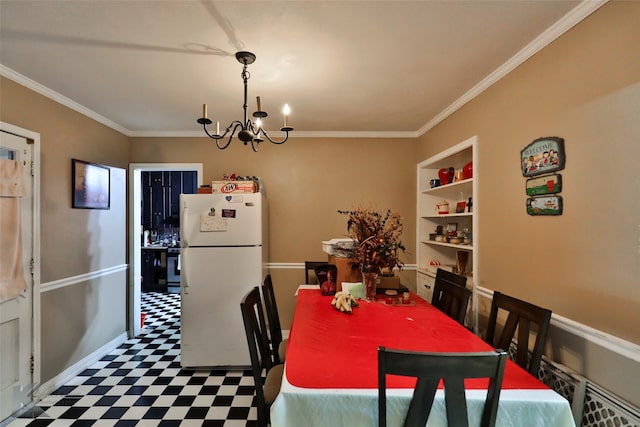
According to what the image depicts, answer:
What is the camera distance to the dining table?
1.13 meters

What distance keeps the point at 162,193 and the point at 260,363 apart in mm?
5665

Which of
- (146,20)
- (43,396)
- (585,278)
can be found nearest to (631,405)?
(585,278)

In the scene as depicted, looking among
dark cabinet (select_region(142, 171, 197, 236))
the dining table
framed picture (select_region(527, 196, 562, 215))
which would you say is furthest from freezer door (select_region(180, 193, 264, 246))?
dark cabinet (select_region(142, 171, 197, 236))

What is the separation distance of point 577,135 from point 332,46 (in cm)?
141

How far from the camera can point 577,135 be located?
1626mm

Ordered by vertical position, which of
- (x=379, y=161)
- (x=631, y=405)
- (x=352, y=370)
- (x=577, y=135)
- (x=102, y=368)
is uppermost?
(x=379, y=161)

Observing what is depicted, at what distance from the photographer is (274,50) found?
1.98 metres

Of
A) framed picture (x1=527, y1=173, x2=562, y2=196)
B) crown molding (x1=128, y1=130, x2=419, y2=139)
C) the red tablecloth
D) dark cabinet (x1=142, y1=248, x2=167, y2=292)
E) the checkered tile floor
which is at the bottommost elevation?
the checkered tile floor

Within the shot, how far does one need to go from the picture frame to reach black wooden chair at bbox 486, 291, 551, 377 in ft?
1.76

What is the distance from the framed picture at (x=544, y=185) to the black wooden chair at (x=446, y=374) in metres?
1.17

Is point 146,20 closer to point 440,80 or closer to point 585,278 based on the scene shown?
point 440,80

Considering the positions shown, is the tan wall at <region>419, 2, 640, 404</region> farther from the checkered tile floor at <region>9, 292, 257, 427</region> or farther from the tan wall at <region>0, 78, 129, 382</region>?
the tan wall at <region>0, 78, 129, 382</region>

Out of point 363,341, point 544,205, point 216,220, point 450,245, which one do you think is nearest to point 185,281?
point 216,220

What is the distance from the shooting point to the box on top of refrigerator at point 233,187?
317 centimetres
